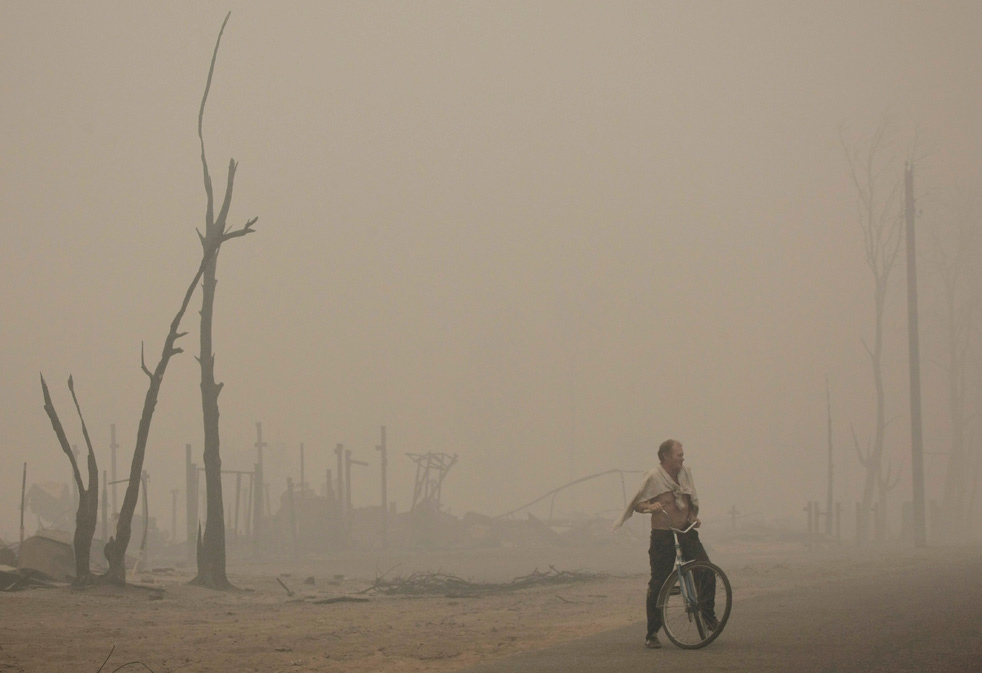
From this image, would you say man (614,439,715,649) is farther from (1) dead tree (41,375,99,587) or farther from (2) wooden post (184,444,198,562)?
(2) wooden post (184,444,198,562)

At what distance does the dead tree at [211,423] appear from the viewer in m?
23.7

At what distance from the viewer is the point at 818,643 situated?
445 inches

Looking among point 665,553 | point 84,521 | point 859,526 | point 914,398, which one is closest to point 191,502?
point 84,521

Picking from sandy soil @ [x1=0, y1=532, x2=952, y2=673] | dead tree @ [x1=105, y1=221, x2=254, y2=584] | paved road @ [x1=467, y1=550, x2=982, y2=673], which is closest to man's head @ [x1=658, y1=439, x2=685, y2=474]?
paved road @ [x1=467, y1=550, x2=982, y2=673]

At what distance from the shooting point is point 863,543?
48375mm

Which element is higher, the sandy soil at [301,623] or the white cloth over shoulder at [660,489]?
the white cloth over shoulder at [660,489]

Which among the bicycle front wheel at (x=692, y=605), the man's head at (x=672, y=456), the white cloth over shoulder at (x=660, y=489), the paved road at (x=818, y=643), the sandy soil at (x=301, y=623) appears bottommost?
the sandy soil at (x=301, y=623)

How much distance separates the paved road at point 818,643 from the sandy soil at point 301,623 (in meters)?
1.32

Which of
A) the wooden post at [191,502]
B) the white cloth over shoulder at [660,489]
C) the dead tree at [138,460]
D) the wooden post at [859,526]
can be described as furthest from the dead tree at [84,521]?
the wooden post at [859,526]

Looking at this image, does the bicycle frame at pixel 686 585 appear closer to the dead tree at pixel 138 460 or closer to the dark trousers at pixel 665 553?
the dark trousers at pixel 665 553

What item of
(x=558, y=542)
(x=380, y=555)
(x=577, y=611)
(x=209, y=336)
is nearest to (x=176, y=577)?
(x=209, y=336)

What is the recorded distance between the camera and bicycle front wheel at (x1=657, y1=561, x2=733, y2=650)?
11242 mm

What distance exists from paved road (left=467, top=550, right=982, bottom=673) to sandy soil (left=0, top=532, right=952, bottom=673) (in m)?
1.32

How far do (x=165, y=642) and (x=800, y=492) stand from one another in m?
110
